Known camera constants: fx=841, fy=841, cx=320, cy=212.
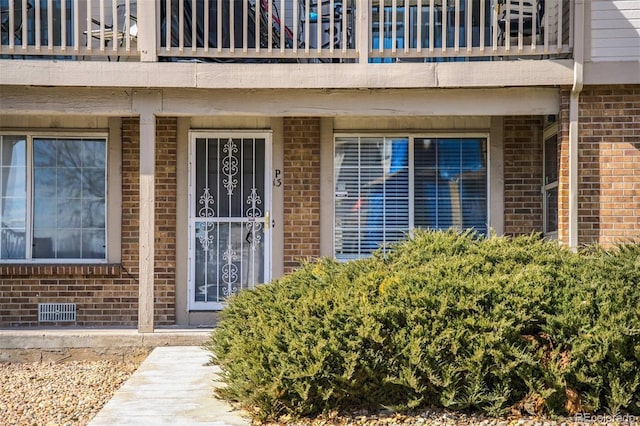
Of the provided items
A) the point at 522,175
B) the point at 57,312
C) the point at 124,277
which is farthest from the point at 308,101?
the point at 57,312

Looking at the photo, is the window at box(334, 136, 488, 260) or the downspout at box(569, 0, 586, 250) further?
the window at box(334, 136, 488, 260)

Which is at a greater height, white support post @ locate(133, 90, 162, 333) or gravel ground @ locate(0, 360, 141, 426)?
white support post @ locate(133, 90, 162, 333)

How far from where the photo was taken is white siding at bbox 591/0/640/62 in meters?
8.67

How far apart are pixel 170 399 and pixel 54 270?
4042 millimetres

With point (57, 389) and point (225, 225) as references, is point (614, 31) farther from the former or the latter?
point (57, 389)

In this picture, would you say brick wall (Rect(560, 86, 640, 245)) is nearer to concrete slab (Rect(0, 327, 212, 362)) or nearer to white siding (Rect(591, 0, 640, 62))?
white siding (Rect(591, 0, 640, 62))

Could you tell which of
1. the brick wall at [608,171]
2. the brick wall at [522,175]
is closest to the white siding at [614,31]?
the brick wall at [608,171]

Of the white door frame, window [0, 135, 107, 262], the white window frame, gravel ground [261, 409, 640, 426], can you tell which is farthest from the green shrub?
window [0, 135, 107, 262]

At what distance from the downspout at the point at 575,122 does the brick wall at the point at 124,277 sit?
15.1 feet

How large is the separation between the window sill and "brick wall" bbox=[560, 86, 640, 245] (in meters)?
5.28

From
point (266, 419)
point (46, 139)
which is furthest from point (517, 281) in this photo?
point (46, 139)

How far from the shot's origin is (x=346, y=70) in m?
8.70

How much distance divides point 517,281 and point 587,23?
3898mm

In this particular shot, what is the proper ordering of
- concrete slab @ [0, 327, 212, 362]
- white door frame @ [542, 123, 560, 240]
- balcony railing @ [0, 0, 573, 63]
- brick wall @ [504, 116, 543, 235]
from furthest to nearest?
brick wall @ [504, 116, 543, 235] → white door frame @ [542, 123, 560, 240] → concrete slab @ [0, 327, 212, 362] → balcony railing @ [0, 0, 573, 63]
